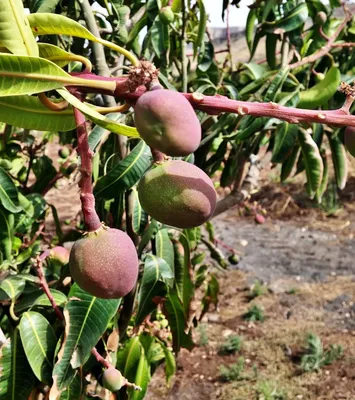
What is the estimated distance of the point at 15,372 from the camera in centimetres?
122

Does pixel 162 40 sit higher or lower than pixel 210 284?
higher

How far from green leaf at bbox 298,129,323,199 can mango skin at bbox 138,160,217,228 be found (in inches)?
44.6

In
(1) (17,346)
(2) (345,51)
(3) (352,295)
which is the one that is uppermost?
(2) (345,51)

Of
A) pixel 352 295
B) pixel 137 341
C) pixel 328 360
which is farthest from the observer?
pixel 352 295

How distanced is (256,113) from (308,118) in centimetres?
5

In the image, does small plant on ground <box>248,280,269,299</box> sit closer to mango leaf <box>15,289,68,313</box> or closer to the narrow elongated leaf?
mango leaf <box>15,289,68,313</box>

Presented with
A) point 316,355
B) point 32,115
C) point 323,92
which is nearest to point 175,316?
point 323,92

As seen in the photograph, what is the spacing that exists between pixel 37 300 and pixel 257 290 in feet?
9.99

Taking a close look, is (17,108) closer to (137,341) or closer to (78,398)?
(78,398)

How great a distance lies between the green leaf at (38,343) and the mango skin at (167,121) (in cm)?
84

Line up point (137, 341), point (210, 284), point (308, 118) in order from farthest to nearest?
point (210, 284) < point (137, 341) < point (308, 118)

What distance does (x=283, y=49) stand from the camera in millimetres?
2062

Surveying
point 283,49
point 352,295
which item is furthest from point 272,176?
point 283,49

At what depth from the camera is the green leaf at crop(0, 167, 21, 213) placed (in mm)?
1275
